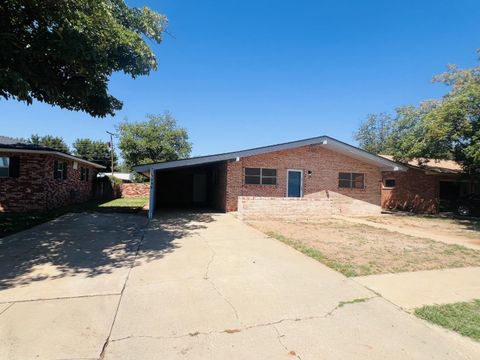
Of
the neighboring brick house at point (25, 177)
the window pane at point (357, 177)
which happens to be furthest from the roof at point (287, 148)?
the neighboring brick house at point (25, 177)

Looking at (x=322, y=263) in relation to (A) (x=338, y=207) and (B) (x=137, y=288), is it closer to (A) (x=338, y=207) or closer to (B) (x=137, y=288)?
(B) (x=137, y=288)

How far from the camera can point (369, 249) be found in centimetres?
746

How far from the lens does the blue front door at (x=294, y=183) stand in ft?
51.1

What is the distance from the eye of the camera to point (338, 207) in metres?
15.8

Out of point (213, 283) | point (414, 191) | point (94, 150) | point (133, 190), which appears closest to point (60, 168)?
point (133, 190)

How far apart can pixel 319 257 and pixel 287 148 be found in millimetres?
8804

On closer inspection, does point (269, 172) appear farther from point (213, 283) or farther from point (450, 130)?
point (213, 283)

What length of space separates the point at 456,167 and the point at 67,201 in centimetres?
2531

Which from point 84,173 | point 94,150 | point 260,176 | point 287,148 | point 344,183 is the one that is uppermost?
point 94,150

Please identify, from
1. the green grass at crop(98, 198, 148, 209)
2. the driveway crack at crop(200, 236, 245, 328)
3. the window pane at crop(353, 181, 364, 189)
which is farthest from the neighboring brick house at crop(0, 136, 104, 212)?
the window pane at crop(353, 181, 364, 189)

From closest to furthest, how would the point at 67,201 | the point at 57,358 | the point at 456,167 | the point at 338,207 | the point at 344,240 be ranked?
the point at 57,358, the point at 344,240, the point at 338,207, the point at 67,201, the point at 456,167

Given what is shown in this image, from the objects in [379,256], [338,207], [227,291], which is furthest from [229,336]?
[338,207]

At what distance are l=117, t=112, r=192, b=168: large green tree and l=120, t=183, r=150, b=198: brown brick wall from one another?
340 inches

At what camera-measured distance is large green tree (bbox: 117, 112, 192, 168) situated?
122ft
